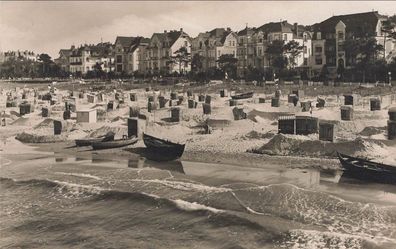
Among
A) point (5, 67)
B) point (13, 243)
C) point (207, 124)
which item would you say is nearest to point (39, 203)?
point (13, 243)

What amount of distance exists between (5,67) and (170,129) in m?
138

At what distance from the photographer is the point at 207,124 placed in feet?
129

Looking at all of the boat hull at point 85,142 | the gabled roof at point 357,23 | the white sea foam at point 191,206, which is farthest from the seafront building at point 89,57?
the white sea foam at point 191,206

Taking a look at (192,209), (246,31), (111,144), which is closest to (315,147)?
(192,209)

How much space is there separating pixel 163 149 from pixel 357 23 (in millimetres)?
62613

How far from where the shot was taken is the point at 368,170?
2267 centimetres

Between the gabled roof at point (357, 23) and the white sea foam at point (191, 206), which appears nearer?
the white sea foam at point (191, 206)

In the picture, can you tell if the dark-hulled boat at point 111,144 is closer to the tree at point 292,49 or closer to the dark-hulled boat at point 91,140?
the dark-hulled boat at point 91,140

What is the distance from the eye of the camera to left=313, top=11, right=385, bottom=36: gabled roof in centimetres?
7981

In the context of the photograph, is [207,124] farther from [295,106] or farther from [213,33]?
[213,33]

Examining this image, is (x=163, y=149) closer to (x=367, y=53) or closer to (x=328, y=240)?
(x=328, y=240)

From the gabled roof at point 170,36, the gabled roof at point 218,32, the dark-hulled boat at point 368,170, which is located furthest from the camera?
the gabled roof at point 170,36

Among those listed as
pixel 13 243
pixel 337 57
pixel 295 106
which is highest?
pixel 337 57

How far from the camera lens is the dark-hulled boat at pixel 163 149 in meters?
29.3
